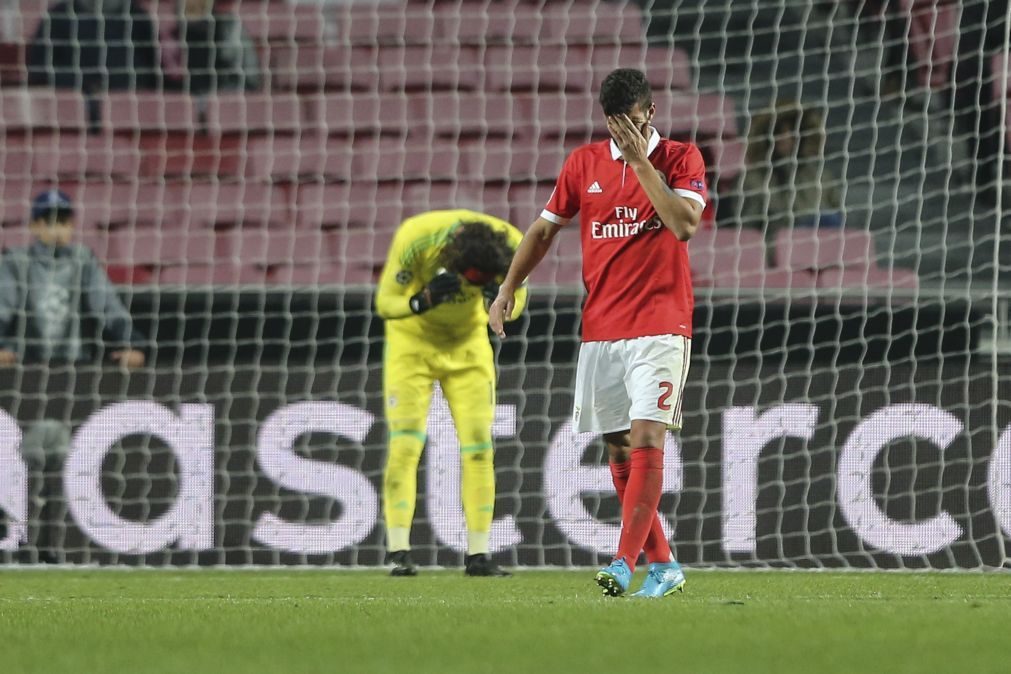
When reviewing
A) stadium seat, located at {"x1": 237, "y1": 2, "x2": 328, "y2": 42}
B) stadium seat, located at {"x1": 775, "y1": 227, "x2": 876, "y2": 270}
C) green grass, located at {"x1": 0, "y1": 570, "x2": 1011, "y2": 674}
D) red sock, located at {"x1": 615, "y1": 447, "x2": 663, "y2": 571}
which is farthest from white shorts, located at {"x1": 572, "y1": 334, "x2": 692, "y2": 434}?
stadium seat, located at {"x1": 237, "y1": 2, "x2": 328, "y2": 42}

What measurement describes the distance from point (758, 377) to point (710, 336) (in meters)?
0.85

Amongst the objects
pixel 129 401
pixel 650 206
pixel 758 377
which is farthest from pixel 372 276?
pixel 650 206

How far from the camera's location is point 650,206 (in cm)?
506

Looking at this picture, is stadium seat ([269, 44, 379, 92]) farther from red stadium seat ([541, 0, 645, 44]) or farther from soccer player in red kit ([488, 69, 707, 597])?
soccer player in red kit ([488, 69, 707, 597])

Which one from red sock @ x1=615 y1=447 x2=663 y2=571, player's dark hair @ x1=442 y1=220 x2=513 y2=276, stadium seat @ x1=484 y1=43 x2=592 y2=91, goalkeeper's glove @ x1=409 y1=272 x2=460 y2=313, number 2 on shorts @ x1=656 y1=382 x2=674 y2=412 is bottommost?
red sock @ x1=615 y1=447 x2=663 y2=571

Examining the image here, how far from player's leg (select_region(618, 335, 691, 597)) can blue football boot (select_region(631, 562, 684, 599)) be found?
0.03 feet

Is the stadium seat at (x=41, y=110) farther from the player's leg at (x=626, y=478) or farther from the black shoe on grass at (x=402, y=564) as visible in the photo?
the player's leg at (x=626, y=478)

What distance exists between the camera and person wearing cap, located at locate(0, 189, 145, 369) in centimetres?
791

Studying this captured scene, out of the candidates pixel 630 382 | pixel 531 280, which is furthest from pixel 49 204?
pixel 630 382

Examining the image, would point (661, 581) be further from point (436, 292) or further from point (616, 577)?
point (436, 292)

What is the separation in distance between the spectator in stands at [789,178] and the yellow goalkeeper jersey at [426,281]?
93.8 inches

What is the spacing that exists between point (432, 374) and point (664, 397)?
6.88 feet

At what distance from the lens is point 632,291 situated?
5.06m

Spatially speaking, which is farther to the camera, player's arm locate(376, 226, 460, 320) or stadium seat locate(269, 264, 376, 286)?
stadium seat locate(269, 264, 376, 286)
